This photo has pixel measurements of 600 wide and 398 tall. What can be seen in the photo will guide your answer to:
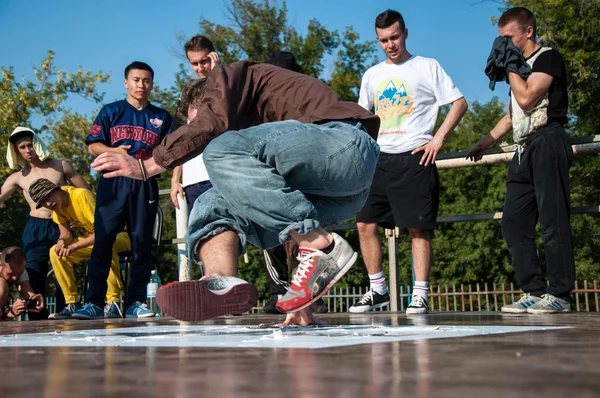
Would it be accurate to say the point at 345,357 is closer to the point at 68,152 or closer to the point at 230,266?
the point at 230,266

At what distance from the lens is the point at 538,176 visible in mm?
4449

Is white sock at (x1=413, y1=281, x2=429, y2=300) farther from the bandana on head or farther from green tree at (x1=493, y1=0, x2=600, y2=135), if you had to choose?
green tree at (x1=493, y1=0, x2=600, y2=135)

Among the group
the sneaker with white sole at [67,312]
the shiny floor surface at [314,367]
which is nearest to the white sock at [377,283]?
the sneaker with white sole at [67,312]

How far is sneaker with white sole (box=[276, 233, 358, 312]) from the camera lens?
2531 millimetres

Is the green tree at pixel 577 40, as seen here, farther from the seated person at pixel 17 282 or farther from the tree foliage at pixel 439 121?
the seated person at pixel 17 282

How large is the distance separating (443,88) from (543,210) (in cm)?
124

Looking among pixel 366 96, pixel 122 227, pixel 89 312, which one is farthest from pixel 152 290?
pixel 366 96

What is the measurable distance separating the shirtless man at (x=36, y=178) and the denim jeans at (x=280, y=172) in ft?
14.2

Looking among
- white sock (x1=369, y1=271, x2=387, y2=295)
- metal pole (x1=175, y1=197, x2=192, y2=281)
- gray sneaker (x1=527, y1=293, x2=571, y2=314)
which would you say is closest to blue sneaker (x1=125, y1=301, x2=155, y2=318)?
metal pole (x1=175, y1=197, x2=192, y2=281)

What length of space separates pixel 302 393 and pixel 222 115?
1.85m

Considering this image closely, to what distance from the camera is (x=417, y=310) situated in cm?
491

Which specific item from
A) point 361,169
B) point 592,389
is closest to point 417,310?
point 361,169

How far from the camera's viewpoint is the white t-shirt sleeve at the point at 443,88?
5.25 meters

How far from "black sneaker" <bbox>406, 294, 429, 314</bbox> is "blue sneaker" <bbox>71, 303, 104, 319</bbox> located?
2322mm
